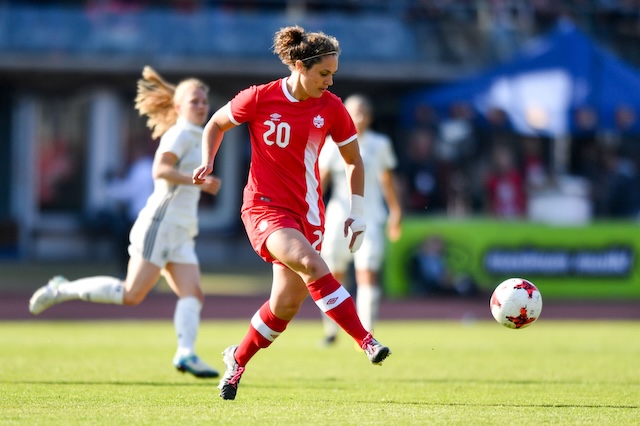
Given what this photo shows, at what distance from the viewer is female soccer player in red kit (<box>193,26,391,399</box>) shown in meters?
7.20

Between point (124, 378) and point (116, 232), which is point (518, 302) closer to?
point (124, 378)

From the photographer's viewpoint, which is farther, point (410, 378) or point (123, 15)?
point (123, 15)

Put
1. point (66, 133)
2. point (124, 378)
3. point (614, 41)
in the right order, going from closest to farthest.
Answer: point (124, 378) < point (66, 133) < point (614, 41)

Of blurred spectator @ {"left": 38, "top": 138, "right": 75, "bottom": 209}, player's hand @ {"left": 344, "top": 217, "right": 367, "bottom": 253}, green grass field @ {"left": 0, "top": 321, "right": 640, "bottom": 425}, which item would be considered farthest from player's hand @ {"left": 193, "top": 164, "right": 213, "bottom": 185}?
blurred spectator @ {"left": 38, "top": 138, "right": 75, "bottom": 209}

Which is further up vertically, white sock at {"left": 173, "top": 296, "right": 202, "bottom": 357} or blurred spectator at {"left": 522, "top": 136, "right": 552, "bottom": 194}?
blurred spectator at {"left": 522, "top": 136, "right": 552, "bottom": 194}

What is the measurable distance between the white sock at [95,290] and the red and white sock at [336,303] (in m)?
2.25

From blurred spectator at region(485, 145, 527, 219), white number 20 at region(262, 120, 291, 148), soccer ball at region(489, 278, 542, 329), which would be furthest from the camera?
blurred spectator at region(485, 145, 527, 219)

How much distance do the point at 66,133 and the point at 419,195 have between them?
8.20 meters

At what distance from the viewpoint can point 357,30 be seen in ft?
77.5

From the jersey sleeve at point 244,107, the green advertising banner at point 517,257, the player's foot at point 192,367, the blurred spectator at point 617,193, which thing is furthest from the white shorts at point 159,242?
the blurred spectator at point 617,193

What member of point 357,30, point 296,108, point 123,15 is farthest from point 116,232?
point 296,108

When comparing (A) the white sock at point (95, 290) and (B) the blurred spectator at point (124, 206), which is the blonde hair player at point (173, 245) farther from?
(B) the blurred spectator at point (124, 206)

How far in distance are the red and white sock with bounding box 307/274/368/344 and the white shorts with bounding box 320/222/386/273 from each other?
4336mm

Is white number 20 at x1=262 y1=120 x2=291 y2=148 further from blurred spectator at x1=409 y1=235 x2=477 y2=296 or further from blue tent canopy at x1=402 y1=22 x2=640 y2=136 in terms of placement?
blue tent canopy at x1=402 y1=22 x2=640 y2=136
